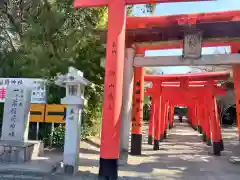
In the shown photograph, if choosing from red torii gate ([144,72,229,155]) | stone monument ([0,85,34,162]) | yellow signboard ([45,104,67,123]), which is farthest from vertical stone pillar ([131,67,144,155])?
stone monument ([0,85,34,162])

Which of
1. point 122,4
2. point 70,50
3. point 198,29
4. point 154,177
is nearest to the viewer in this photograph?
point 122,4

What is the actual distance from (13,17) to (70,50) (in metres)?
3.00

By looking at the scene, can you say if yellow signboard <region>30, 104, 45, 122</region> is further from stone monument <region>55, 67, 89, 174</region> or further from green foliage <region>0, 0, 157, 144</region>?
stone monument <region>55, 67, 89, 174</region>

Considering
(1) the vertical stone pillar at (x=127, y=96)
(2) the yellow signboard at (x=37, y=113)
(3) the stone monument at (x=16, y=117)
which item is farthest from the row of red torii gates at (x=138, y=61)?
(2) the yellow signboard at (x=37, y=113)

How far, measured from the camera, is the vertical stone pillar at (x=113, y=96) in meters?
5.71

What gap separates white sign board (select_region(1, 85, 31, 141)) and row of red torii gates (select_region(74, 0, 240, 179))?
272 cm

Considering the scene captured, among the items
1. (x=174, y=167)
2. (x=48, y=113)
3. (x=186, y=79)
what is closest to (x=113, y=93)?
(x=174, y=167)

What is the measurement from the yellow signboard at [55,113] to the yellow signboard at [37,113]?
14 cm

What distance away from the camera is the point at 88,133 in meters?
12.1

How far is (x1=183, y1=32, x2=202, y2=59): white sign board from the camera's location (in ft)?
Result: 23.9

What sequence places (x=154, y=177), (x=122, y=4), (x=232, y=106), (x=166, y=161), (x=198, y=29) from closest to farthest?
(x=122, y=4) → (x=154, y=177) → (x=198, y=29) → (x=166, y=161) → (x=232, y=106)

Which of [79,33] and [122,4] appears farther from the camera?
[79,33]

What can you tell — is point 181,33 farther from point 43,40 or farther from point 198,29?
point 43,40

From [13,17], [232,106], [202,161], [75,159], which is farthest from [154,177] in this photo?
[232,106]
